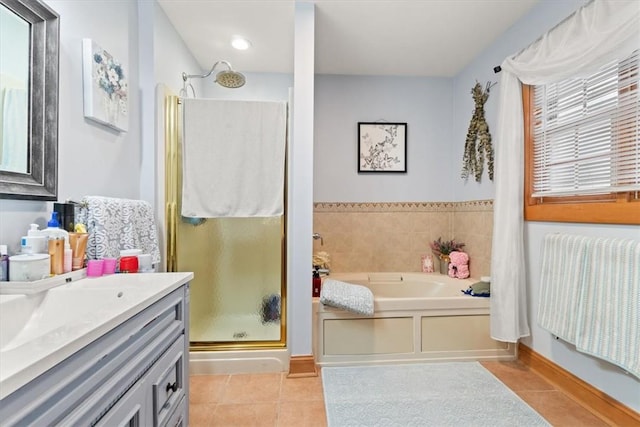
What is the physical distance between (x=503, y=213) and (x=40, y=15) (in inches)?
103

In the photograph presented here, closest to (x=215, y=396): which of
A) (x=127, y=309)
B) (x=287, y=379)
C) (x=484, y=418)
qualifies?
(x=287, y=379)

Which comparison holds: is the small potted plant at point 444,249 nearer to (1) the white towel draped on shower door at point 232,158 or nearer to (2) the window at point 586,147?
(2) the window at point 586,147

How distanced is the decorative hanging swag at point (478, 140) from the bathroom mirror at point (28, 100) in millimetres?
2822

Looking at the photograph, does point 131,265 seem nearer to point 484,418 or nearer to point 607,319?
point 484,418

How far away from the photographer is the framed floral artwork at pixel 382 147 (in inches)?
129

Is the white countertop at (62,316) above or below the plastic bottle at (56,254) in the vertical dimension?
below

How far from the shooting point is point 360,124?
3.28 metres

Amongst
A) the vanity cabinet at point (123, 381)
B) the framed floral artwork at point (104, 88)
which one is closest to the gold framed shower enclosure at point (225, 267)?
the framed floral artwork at point (104, 88)

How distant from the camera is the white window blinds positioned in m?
1.62

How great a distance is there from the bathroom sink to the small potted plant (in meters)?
2.73

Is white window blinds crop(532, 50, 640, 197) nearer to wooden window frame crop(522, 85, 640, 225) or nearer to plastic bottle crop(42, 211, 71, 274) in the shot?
wooden window frame crop(522, 85, 640, 225)

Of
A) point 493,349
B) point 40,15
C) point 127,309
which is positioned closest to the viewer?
point 127,309

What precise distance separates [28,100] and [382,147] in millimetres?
2712

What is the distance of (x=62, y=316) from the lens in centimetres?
107
